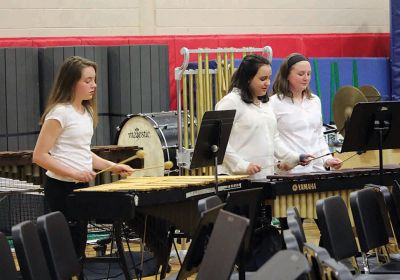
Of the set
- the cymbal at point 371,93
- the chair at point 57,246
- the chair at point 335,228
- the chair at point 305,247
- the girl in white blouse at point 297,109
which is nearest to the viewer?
the chair at point 305,247

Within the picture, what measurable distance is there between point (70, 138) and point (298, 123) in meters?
1.68

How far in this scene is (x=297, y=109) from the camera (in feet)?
22.9

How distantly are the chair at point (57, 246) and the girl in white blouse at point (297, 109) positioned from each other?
2.56 meters

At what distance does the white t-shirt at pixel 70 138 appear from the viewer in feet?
20.0

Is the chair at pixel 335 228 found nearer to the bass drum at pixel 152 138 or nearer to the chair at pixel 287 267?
the chair at pixel 287 267

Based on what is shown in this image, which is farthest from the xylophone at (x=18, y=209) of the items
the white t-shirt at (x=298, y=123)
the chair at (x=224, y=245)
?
the chair at (x=224, y=245)

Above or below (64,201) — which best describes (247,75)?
above

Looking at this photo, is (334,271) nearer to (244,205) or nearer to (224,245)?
(224,245)

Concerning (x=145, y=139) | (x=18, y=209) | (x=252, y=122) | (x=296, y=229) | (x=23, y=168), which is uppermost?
(x=252, y=122)

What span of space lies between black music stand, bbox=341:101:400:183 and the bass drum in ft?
7.98

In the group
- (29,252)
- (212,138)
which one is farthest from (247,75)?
(29,252)

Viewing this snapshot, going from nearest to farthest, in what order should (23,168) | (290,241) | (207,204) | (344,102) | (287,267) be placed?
(287,267) < (290,241) < (207,204) < (23,168) < (344,102)

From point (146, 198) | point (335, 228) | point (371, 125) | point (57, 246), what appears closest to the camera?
point (57, 246)

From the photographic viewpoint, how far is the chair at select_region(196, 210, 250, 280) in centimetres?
388
